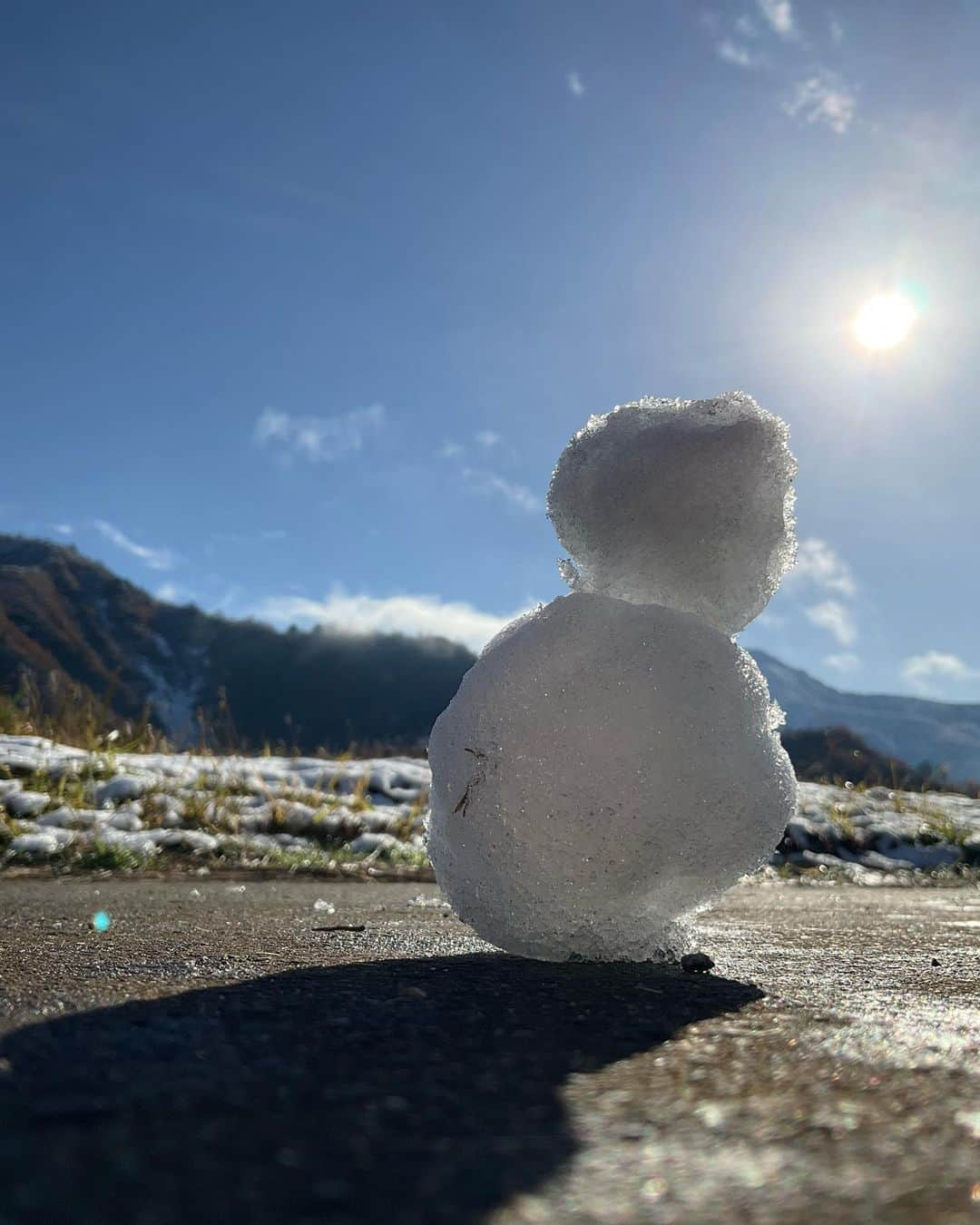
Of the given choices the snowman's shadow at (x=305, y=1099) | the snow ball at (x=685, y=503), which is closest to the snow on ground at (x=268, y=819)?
Result: the snow ball at (x=685, y=503)

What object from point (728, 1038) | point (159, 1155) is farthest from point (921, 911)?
point (159, 1155)

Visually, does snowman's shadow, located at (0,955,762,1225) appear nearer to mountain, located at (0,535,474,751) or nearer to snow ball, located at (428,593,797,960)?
snow ball, located at (428,593,797,960)

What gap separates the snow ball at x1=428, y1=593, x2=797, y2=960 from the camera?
168cm

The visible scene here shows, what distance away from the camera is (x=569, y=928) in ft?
5.95

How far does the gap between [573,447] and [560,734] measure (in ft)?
2.28

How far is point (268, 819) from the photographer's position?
5.38m

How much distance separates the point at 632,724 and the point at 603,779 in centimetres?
11

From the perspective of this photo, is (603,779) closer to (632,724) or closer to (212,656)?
(632,724)

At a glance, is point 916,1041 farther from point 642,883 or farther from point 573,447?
point 573,447

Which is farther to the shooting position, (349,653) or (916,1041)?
(349,653)

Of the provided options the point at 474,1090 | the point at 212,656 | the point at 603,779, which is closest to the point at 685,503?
the point at 603,779

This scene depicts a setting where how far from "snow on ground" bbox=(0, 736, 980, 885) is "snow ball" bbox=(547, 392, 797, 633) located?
122 inches

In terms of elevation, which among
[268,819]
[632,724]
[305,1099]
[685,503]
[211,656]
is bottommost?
[268,819]

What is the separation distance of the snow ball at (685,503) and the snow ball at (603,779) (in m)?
0.20
